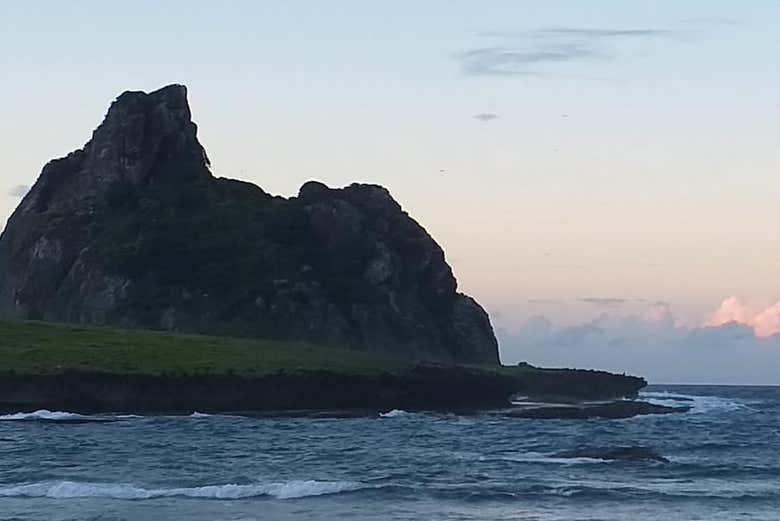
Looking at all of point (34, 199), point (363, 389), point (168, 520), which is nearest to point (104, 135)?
point (34, 199)

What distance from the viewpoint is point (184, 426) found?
253ft

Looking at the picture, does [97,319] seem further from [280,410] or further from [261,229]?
[280,410]

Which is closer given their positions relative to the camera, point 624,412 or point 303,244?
point 624,412

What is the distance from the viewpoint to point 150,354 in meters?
103

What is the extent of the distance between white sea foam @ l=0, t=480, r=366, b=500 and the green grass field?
44423mm

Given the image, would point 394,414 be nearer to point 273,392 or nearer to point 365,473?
point 273,392

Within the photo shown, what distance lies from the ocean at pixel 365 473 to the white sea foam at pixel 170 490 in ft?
0.22

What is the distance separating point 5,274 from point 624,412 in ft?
254

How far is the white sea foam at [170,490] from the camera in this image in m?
46.7

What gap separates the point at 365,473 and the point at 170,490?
8.62 m

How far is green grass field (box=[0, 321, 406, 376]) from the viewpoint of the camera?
3770 inches

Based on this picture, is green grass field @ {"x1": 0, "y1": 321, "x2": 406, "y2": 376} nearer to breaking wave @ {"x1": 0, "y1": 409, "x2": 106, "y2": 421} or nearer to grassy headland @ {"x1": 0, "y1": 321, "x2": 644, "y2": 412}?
grassy headland @ {"x1": 0, "y1": 321, "x2": 644, "y2": 412}

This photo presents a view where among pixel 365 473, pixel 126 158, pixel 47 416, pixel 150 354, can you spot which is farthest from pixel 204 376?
pixel 126 158

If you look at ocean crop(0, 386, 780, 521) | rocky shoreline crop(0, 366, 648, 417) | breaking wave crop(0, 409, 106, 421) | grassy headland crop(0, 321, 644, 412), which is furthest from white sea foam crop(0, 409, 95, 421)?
grassy headland crop(0, 321, 644, 412)
